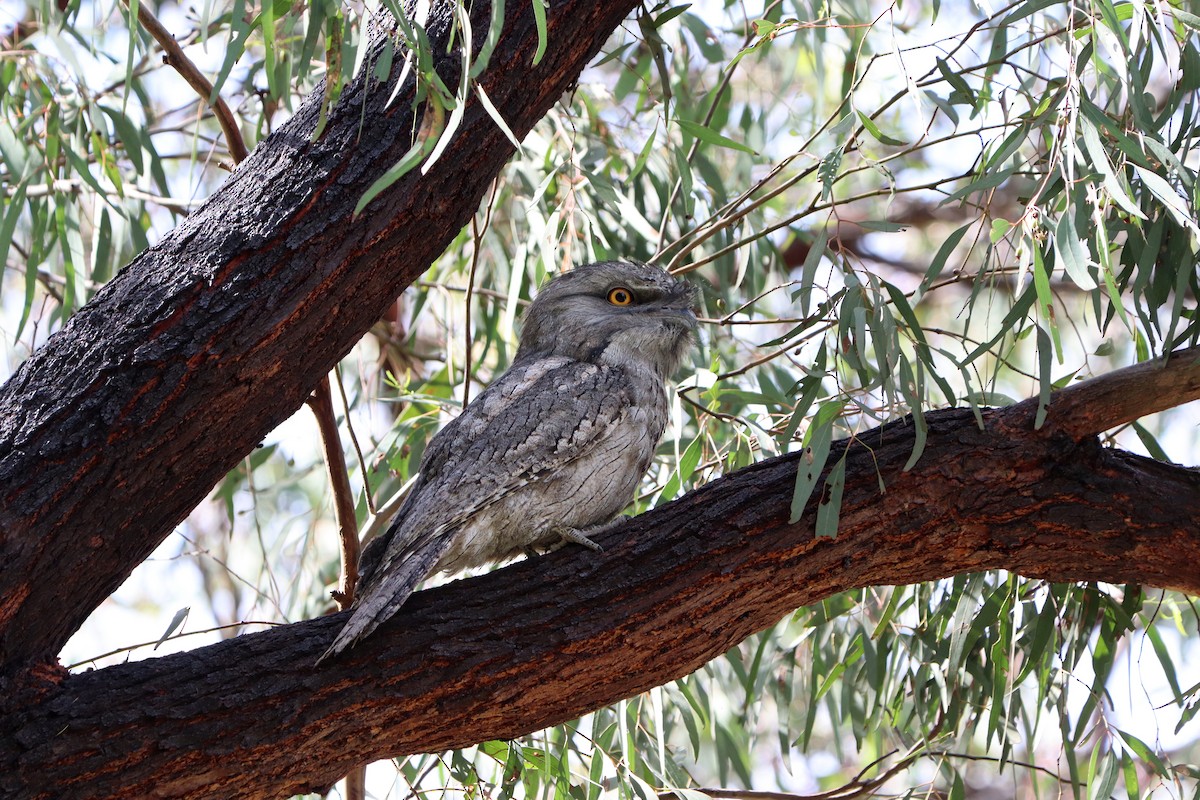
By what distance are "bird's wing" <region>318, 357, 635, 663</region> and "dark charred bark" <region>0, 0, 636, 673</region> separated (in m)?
0.40

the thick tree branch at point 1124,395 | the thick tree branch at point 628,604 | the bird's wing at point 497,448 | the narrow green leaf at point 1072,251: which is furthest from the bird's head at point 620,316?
the narrow green leaf at point 1072,251

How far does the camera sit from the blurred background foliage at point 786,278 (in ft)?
8.06

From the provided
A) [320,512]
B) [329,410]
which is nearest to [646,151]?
[329,410]

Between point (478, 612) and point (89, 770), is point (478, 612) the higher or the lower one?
the higher one

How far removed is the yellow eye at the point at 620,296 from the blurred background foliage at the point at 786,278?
299 millimetres

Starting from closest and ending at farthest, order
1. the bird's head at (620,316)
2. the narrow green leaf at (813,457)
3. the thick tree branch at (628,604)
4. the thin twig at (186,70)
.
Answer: the thick tree branch at (628,604)
the narrow green leaf at (813,457)
the thin twig at (186,70)
the bird's head at (620,316)

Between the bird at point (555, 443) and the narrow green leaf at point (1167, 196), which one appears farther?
the bird at point (555, 443)

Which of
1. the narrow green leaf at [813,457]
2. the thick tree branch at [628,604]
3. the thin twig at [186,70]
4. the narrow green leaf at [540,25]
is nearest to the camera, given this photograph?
the narrow green leaf at [540,25]

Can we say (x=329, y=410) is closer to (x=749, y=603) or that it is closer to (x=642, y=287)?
(x=642, y=287)

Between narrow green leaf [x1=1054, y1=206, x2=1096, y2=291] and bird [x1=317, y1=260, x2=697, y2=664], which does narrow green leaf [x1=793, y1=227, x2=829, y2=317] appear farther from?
bird [x1=317, y1=260, x2=697, y2=664]

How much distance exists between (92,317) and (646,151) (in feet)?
4.72

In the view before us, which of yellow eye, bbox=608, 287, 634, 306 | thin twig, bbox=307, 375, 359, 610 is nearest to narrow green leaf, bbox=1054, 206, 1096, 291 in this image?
yellow eye, bbox=608, 287, 634, 306

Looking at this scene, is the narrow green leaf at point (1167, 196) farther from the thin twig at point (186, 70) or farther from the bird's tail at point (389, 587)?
the thin twig at point (186, 70)

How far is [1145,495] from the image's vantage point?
2.55 m
